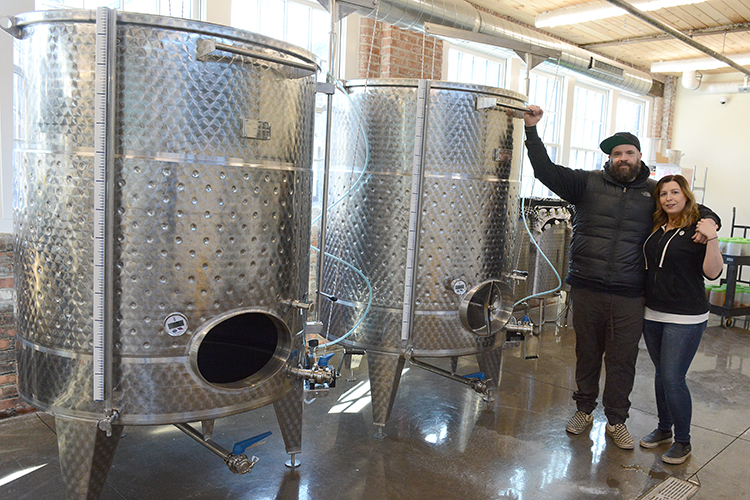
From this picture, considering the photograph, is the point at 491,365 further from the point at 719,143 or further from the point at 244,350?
the point at 719,143

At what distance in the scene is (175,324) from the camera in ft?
6.39

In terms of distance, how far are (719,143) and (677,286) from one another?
8.76 m

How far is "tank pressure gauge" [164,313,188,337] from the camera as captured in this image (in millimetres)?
1939

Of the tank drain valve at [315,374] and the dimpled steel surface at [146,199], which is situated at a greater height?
the dimpled steel surface at [146,199]

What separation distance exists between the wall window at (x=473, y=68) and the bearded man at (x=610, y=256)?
3.98 m

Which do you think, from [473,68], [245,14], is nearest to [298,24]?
[245,14]

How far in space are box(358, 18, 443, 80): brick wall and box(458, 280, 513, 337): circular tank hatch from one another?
249cm

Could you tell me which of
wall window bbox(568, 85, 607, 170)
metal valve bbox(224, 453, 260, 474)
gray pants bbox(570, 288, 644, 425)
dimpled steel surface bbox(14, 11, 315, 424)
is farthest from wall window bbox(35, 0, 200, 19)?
wall window bbox(568, 85, 607, 170)

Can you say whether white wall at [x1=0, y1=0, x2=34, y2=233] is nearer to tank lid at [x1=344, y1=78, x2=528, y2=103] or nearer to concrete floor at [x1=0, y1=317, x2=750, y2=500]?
concrete floor at [x1=0, y1=317, x2=750, y2=500]

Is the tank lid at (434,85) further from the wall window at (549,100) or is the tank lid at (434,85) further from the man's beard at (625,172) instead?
the wall window at (549,100)

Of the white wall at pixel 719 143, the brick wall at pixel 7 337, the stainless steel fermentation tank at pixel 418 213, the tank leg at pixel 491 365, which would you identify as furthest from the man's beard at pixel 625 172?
the white wall at pixel 719 143

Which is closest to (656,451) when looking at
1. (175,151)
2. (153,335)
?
(153,335)

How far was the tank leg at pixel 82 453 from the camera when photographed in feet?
6.45

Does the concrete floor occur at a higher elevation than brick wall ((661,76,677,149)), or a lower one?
lower
